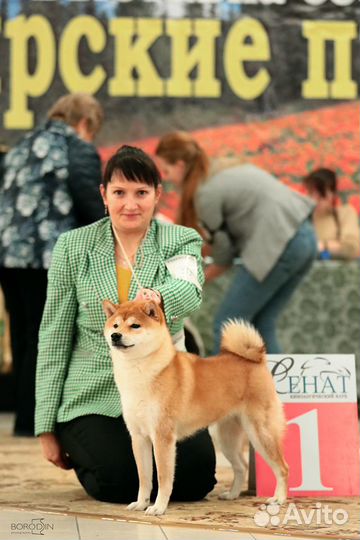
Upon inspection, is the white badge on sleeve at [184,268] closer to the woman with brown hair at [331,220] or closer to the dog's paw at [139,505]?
the dog's paw at [139,505]

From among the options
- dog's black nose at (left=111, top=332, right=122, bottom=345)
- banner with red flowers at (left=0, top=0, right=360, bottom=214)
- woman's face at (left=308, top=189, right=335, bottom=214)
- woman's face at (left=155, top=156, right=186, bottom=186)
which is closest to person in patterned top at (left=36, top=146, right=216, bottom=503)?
dog's black nose at (left=111, top=332, right=122, bottom=345)

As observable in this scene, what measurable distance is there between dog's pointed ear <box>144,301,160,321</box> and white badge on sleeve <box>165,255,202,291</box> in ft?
0.97

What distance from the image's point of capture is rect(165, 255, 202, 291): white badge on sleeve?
3223mm

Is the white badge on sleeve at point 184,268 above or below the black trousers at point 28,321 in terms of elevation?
above

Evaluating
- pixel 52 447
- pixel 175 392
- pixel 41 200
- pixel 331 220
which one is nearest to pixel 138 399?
pixel 175 392

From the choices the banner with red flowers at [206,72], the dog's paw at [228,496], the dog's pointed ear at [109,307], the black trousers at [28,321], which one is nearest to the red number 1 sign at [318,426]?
the dog's paw at [228,496]

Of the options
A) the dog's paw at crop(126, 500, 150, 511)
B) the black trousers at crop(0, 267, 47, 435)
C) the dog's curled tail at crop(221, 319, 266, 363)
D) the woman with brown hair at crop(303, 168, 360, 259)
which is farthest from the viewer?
the woman with brown hair at crop(303, 168, 360, 259)

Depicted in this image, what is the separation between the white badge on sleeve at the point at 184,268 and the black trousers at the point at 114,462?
0.50 metres

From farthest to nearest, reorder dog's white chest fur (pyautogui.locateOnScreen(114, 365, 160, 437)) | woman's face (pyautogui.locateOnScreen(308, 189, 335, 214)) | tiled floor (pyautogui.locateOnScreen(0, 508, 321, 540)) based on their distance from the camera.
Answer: woman's face (pyautogui.locateOnScreen(308, 189, 335, 214)) < dog's white chest fur (pyautogui.locateOnScreen(114, 365, 160, 437)) < tiled floor (pyautogui.locateOnScreen(0, 508, 321, 540))

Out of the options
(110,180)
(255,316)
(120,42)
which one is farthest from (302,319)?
(110,180)

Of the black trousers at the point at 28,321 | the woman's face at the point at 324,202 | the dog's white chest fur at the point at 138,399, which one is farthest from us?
the woman's face at the point at 324,202

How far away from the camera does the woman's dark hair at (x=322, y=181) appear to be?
21.0 feet

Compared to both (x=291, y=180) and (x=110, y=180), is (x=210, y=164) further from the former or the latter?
(x=110, y=180)

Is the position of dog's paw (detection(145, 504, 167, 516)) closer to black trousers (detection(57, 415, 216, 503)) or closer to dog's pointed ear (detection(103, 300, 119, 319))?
black trousers (detection(57, 415, 216, 503))
